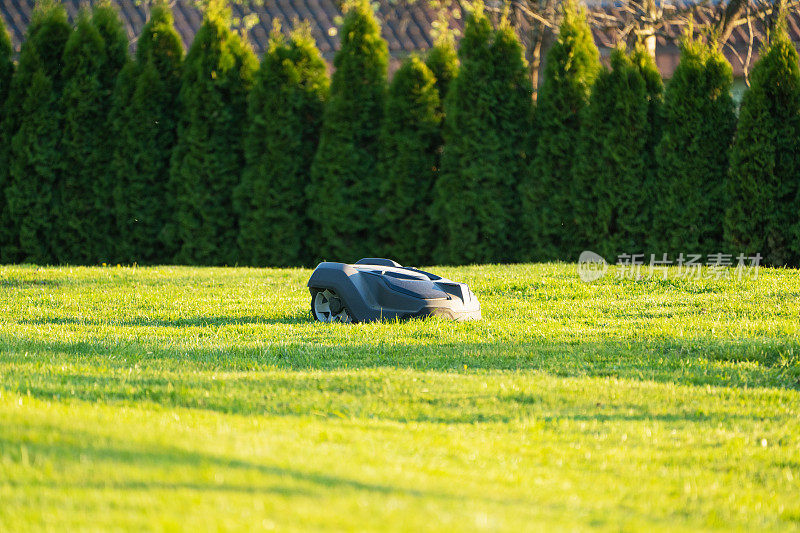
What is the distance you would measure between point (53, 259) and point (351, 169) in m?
5.64

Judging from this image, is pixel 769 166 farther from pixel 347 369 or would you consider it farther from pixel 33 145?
pixel 33 145

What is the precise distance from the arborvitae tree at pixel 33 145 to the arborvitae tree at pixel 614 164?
9077 millimetres

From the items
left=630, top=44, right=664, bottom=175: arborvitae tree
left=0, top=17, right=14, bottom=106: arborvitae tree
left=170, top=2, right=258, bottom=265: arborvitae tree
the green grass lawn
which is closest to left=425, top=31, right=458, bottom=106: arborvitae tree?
left=630, top=44, right=664, bottom=175: arborvitae tree

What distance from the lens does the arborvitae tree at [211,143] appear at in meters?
15.7

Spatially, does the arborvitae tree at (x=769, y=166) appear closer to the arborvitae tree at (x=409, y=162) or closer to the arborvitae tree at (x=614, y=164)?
the arborvitae tree at (x=614, y=164)

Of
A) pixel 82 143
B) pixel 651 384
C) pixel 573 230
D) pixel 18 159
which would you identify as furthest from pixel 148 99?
pixel 651 384

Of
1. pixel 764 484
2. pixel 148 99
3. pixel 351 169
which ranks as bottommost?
pixel 764 484

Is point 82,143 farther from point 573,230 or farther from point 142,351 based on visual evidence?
point 142,351

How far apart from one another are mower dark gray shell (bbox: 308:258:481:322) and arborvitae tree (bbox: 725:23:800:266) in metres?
6.52

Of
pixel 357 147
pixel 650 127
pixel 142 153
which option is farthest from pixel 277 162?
pixel 650 127

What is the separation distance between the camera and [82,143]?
52.4 feet

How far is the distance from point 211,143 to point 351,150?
249 cm

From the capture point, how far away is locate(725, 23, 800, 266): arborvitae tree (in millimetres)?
13125

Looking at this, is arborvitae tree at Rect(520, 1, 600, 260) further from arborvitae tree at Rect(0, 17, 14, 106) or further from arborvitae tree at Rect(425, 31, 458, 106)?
arborvitae tree at Rect(0, 17, 14, 106)
